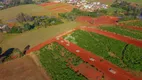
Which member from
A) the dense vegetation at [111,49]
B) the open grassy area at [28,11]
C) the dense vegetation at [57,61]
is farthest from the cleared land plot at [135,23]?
the open grassy area at [28,11]

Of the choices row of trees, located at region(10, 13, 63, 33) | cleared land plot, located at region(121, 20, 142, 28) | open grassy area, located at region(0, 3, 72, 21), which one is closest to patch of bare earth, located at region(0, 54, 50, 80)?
row of trees, located at region(10, 13, 63, 33)

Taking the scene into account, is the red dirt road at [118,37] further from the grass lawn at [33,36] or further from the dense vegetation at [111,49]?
the grass lawn at [33,36]

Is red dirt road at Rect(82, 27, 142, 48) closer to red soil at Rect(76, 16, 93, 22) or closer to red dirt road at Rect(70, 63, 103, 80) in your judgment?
red soil at Rect(76, 16, 93, 22)

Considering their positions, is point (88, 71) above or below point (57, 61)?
below

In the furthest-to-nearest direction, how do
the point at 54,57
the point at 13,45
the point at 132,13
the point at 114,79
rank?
the point at 132,13, the point at 13,45, the point at 54,57, the point at 114,79

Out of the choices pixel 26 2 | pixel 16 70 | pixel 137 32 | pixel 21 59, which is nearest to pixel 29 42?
pixel 21 59

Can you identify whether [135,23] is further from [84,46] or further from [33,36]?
[33,36]

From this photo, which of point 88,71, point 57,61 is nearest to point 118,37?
point 88,71

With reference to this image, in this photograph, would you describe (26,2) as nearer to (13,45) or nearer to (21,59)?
(13,45)
